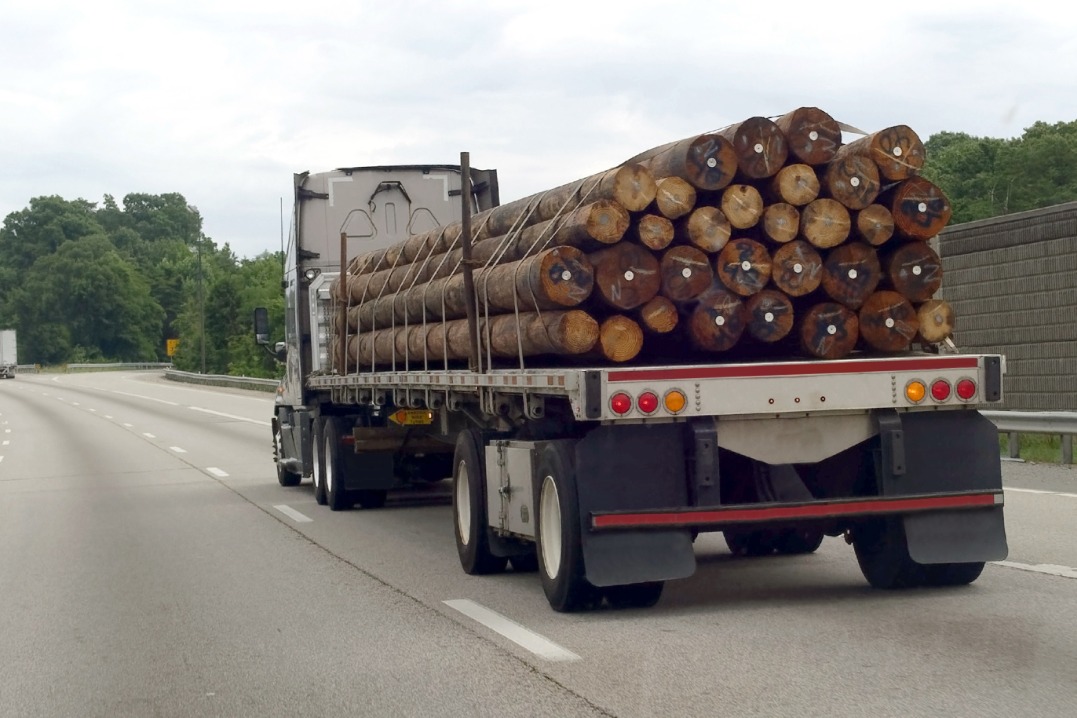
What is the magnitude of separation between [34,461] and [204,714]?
69.1ft

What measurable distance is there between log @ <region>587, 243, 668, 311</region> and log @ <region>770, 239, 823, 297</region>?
2.25 feet

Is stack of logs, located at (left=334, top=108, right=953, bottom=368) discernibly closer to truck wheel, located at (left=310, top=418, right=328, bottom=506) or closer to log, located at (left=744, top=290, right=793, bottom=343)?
log, located at (left=744, top=290, right=793, bottom=343)

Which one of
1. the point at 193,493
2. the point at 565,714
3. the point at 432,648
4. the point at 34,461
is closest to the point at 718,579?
the point at 432,648

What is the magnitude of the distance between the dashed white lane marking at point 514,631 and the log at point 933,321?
285 centimetres

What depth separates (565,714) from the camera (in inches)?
237

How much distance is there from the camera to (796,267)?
8539mm

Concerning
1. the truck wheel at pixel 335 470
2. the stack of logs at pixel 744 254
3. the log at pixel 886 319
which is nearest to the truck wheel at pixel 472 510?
the stack of logs at pixel 744 254

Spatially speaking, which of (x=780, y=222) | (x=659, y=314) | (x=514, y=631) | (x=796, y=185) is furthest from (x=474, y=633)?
(x=796, y=185)

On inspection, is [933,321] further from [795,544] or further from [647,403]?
[795,544]

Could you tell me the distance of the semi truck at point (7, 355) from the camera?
112m

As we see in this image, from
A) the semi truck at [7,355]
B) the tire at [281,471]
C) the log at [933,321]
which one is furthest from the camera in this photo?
the semi truck at [7,355]

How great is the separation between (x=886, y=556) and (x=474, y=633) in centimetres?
243

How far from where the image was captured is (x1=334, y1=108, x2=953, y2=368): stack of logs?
8359mm

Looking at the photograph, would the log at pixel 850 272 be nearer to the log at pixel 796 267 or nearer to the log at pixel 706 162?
the log at pixel 796 267
